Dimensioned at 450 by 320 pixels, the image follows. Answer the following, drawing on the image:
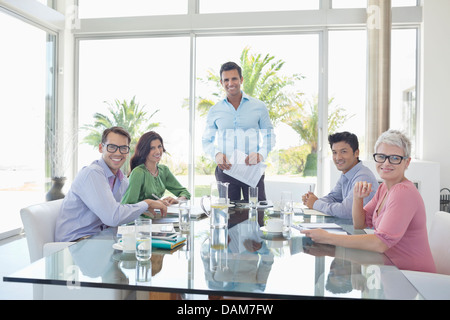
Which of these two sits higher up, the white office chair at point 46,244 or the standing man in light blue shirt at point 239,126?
the standing man in light blue shirt at point 239,126

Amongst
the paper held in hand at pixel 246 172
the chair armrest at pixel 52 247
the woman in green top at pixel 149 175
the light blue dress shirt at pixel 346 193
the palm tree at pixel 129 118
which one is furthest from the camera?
the palm tree at pixel 129 118

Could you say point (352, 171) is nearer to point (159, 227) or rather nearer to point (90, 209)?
point (159, 227)

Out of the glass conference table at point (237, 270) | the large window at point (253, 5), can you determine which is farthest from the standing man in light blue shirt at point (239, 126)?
the glass conference table at point (237, 270)

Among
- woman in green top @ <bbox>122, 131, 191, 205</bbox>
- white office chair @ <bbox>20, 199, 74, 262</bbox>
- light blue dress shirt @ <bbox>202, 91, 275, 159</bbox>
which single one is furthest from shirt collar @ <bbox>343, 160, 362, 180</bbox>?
white office chair @ <bbox>20, 199, 74, 262</bbox>

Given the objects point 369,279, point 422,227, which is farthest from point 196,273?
point 422,227

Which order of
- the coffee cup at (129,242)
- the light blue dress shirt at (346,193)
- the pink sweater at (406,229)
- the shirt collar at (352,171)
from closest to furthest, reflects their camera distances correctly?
the coffee cup at (129,242) < the pink sweater at (406,229) < the light blue dress shirt at (346,193) < the shirt collar at (352,171)

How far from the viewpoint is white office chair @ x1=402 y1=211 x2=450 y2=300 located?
5.13 feet

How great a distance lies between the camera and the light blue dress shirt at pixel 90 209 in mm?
2145

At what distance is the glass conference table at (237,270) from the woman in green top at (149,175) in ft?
3.08

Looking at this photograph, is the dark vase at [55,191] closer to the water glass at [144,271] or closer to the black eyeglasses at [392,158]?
the water glass at [144,271]

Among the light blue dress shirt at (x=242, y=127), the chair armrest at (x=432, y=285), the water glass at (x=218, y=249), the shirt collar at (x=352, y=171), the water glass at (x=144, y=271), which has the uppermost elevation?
the light blue dress shirt at (x=242, y=127)

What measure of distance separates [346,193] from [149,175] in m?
1.32

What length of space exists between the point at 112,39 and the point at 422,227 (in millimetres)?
4909

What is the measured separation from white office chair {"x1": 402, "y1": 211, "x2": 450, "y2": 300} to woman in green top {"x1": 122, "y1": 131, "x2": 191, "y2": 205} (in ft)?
4.99
